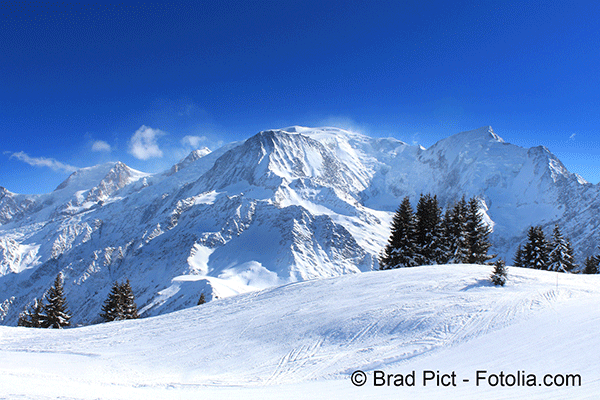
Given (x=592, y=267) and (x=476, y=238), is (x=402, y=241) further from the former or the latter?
(x=592, y=267)

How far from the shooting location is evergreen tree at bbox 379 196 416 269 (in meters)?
27.4

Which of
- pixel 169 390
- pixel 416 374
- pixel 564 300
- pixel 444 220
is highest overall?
pixel 444 220

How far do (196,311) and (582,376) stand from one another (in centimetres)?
1463

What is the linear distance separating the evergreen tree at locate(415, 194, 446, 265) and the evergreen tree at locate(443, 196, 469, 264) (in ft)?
1.63

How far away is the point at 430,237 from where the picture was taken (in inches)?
1084

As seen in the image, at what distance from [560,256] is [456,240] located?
36.8ft

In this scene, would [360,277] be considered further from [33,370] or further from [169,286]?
[169,286]

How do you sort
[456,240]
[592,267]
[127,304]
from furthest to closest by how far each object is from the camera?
[592,267] → [127,304] → [456,240]

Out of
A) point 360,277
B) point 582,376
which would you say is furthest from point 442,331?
point 360,277

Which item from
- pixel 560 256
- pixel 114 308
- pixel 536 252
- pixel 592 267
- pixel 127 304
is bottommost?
pixel 114 308

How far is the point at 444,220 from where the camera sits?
29.0 metres

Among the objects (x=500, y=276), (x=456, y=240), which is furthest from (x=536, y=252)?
(x=500, y=276)

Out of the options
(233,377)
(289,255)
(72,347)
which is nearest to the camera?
(233,377)

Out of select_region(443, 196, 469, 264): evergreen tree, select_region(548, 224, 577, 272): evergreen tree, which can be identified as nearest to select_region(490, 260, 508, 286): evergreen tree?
select_region(443, 196, 469, 264): evergreen tree
